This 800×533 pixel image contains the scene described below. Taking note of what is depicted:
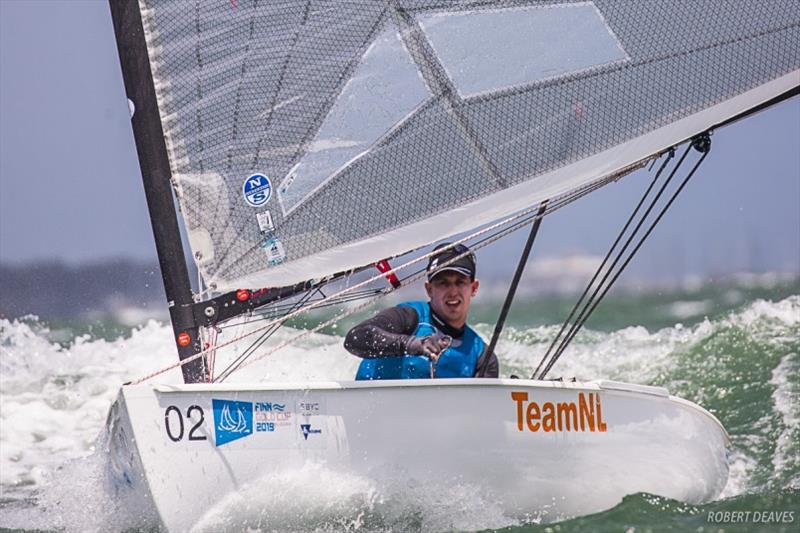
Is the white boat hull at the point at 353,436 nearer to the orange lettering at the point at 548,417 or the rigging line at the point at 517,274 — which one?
the orange lettering at the point at 548,417

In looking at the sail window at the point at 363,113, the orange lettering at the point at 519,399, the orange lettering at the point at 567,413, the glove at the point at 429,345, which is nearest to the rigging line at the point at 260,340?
the sail window at the point at 363,113

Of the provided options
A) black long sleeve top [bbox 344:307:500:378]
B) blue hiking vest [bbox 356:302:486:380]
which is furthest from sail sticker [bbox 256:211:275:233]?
blue hiking vest [bbox 356:302:486:380]

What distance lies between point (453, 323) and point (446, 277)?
15cm

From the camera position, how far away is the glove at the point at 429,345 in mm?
3213

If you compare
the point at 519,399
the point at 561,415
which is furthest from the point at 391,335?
the point at 561,415

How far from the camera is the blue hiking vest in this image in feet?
11.3

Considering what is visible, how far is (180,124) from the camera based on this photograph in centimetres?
346

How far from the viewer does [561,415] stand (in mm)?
3188

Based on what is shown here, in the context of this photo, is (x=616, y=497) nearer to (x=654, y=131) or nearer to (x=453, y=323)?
(x=453, y=323)

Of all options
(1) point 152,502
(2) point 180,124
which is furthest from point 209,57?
(1) point 152,502

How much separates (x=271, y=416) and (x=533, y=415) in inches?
28.6

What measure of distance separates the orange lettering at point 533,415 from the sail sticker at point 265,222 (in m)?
0.96

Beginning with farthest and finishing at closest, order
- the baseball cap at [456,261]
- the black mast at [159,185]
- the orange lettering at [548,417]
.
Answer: the baseball cap at [456,261], the black mast at [159,185], the orange lettering at [548,417]

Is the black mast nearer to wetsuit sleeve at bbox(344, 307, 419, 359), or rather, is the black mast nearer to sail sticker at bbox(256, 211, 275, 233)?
sail sticker at bbox(256, 211, 275, 233)
